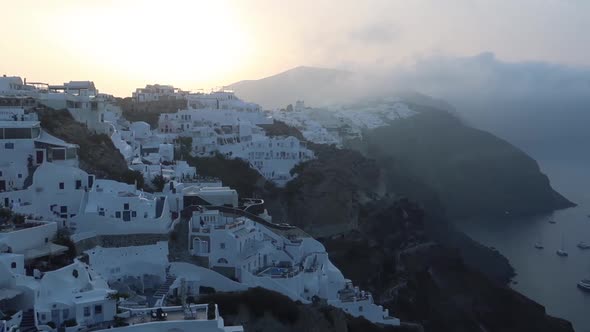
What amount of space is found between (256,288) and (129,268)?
397 centimetres

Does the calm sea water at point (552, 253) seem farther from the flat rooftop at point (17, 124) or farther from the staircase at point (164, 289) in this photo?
the flat rooftop at point (17, 124)

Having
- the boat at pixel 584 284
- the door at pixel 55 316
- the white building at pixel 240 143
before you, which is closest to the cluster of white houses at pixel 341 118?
the white building at pixel 240 143

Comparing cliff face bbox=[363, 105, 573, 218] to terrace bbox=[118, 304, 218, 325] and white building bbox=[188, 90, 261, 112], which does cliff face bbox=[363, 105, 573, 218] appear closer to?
white building bbox=[188, 90, 261, 112]

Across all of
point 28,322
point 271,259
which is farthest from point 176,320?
point 271,259

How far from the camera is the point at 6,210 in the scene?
20.4 m

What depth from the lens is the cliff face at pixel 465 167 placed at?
67938mm

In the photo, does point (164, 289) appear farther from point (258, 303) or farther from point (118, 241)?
point (258, 303)

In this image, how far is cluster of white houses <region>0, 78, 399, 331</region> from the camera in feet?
52.5

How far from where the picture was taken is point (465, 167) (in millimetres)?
76250

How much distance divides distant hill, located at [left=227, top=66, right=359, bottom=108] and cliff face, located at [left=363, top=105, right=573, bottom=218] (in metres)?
18.8

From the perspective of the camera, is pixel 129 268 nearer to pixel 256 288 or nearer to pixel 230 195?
pixel 256 288

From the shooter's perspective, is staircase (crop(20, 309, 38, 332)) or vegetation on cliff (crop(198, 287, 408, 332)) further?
vegetation on cliff (crop(198, 287, 408, 332))

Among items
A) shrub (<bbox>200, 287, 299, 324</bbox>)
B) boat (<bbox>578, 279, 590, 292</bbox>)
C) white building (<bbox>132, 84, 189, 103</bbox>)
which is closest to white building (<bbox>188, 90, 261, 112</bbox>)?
white building (<bbox>132, 84, 189, 103</bbox>)

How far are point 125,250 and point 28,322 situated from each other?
227 inches
